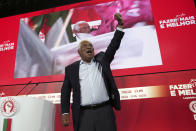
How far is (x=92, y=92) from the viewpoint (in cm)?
167

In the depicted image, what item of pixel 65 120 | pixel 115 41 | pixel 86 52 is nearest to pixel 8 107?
pixel 65 120

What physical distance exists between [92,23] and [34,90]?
51.2 inches

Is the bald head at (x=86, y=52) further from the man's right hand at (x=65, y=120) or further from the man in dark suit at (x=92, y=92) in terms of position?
the man's right hand at (x=65, y=120)

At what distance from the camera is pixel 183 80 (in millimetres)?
2268

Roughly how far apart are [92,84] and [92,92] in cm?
8

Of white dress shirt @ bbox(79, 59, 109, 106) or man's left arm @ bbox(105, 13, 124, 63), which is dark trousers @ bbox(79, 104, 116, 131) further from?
man's left arm @ bbox(105, 13, 124, 63)

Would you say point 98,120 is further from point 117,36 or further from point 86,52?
point 117,36

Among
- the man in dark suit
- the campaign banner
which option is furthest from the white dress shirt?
the campaign banner

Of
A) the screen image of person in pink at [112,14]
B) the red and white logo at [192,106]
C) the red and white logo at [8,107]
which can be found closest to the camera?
the red and white logo at [8,107]

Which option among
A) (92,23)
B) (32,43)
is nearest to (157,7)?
(92,23)

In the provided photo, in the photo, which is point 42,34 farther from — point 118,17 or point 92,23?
point 118,17

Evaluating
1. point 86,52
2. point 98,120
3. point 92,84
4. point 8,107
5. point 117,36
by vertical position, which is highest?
point 117,36

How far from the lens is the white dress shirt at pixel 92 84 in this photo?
5.45ft

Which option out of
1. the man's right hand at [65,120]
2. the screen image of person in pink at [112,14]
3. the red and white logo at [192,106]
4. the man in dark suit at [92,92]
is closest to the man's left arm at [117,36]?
the man in dark suit at [92,92]
